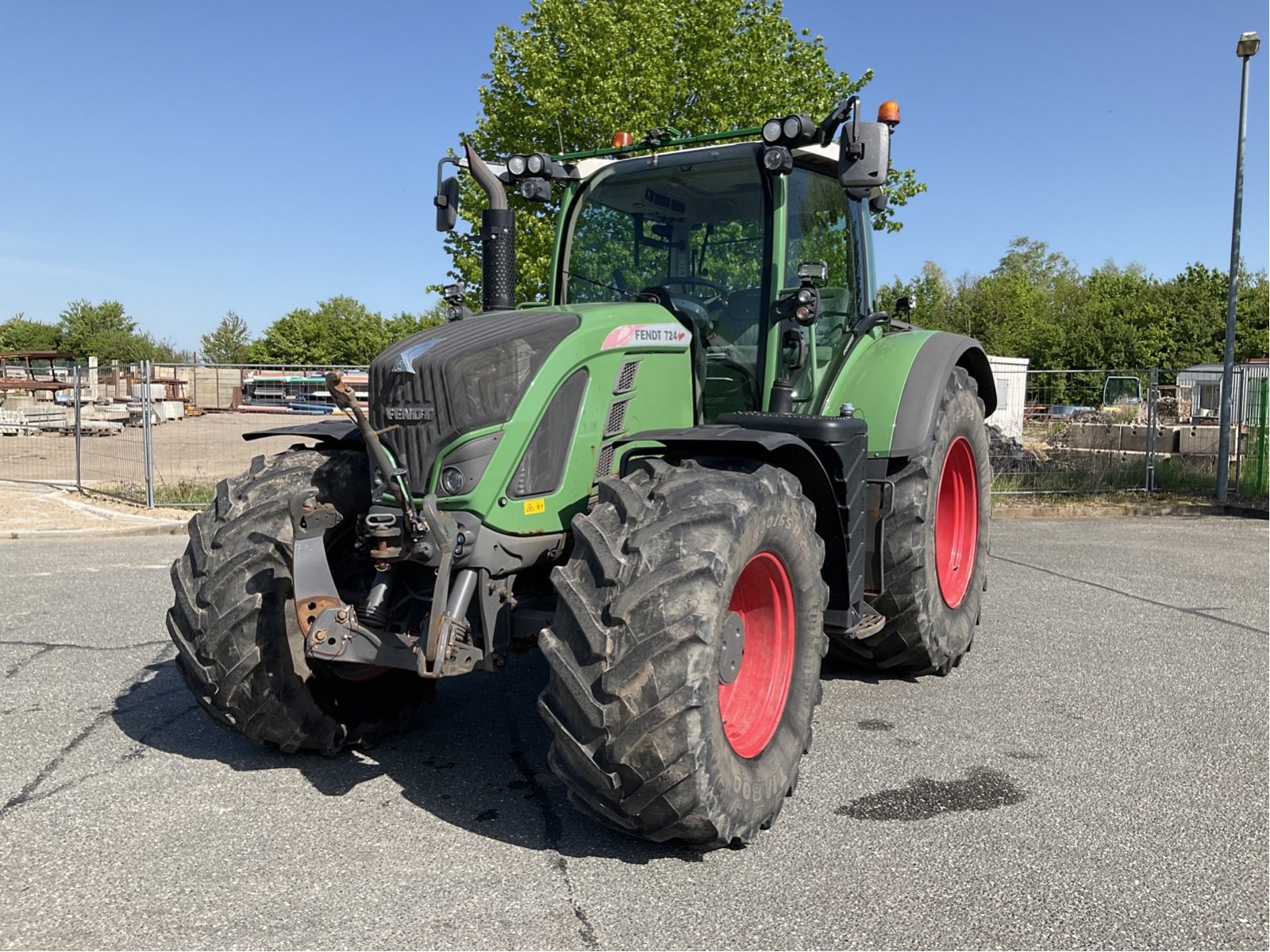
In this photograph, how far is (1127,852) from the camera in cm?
340

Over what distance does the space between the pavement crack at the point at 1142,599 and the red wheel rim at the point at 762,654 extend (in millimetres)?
4265

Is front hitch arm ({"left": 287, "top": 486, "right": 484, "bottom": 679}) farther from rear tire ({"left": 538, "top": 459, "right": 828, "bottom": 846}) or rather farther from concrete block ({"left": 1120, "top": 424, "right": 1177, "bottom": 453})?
concrete block ({"left": 1120, "top": 424, "right": 1177, "bottom": 453})

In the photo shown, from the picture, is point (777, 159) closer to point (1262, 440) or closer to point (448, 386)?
point (448, 386)

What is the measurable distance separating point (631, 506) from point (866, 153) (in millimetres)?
1837

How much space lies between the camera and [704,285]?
4844mm

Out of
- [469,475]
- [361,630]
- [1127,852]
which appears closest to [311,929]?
[361,630]

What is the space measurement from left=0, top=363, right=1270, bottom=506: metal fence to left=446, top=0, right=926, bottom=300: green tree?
395 cm

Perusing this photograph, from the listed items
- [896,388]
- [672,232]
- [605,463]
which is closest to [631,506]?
[605,463]

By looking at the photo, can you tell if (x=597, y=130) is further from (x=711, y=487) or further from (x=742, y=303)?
(x=711, y=487)

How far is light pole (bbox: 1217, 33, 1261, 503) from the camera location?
13039 mm

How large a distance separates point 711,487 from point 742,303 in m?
1.61

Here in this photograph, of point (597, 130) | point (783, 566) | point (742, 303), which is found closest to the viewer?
point (783, 566)

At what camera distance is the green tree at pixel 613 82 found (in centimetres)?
1459

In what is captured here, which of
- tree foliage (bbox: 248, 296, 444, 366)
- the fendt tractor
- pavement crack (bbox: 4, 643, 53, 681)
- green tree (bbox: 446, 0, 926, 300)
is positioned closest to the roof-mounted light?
the fendt tractor
